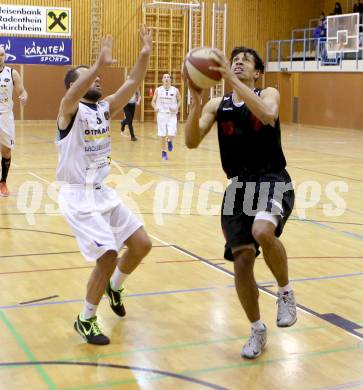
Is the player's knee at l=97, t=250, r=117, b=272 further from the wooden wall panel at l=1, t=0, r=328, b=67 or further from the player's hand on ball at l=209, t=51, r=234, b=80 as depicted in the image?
the wooden wall panel at l=1, t=0, r=328, b=67

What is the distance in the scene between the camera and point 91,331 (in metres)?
4.68

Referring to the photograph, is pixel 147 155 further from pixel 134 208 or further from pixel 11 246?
pixel 11 246

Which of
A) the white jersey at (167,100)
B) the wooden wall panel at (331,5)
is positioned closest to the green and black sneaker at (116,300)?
the white jersey at (167,100)

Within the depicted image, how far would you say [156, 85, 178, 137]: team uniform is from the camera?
16891mm

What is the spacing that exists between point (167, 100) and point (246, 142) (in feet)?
43.5

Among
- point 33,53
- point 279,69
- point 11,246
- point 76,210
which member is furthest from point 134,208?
point 279,69

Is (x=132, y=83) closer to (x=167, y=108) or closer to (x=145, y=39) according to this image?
(x=145, y=39)

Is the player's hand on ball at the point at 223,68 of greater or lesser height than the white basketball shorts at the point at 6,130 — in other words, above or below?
above

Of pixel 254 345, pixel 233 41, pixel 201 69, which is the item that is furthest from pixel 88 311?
pixel 233 41

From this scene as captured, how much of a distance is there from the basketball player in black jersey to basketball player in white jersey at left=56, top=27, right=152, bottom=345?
2.17 feet

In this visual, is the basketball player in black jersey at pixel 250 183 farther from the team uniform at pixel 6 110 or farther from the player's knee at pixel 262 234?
the team uniform at pixel 6 110

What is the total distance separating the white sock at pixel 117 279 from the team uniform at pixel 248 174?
3.07 feet

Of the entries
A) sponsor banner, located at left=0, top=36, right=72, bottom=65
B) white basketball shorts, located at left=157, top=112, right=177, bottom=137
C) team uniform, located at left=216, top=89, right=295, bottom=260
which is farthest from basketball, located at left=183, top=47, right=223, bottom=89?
sponsor banner, located at left=0, top=36, right=72, bottom=65

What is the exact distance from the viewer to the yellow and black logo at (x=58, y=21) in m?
27.1
